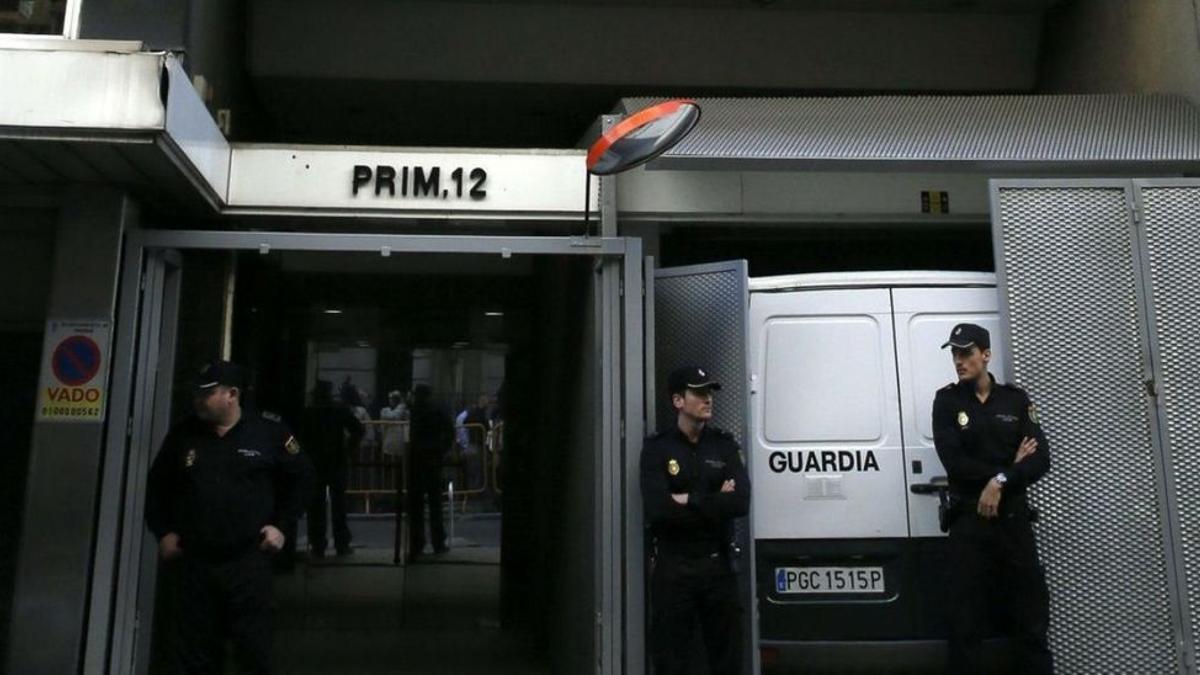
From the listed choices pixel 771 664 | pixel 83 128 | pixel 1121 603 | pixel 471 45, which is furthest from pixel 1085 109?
pixel 83 128

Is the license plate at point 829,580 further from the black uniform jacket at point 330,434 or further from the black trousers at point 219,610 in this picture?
the black uniform jacket at point 330,434

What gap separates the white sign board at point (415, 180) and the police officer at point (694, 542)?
1829mm

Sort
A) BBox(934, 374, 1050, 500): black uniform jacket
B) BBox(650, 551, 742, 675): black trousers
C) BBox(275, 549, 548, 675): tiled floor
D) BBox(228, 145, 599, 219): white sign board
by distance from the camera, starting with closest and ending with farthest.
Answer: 1. BBox(650, 551, 742, 675): black trousers
2. BBox(934, 374, 1050, 500): black uniform jacket
3. BBox(228, 145, 599, 219): white sign board
4. BBox(275, 549, 548, 675): tiled floor

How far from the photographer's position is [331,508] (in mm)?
7121

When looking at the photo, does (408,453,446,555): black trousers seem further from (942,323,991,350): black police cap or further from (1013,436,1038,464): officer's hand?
(1013,436,1038,464): officer's hand

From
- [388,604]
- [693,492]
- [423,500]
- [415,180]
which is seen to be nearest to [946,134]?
[693,492]

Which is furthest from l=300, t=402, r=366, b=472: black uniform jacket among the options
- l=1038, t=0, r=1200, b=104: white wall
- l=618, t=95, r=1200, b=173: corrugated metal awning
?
l=1038, t=0, r=1200, b=104: white wall

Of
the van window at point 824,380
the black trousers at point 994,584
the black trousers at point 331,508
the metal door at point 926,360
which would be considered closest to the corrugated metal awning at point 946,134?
the metal door at point 926,360

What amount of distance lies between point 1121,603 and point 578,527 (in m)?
3.17

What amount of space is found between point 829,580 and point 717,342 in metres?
1.44

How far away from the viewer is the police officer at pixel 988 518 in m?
4.29

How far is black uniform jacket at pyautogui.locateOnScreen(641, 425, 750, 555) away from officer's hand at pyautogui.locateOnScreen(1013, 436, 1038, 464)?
141cm

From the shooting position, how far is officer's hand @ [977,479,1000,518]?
426cm

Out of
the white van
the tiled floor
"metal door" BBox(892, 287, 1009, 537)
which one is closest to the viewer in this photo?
the white van
